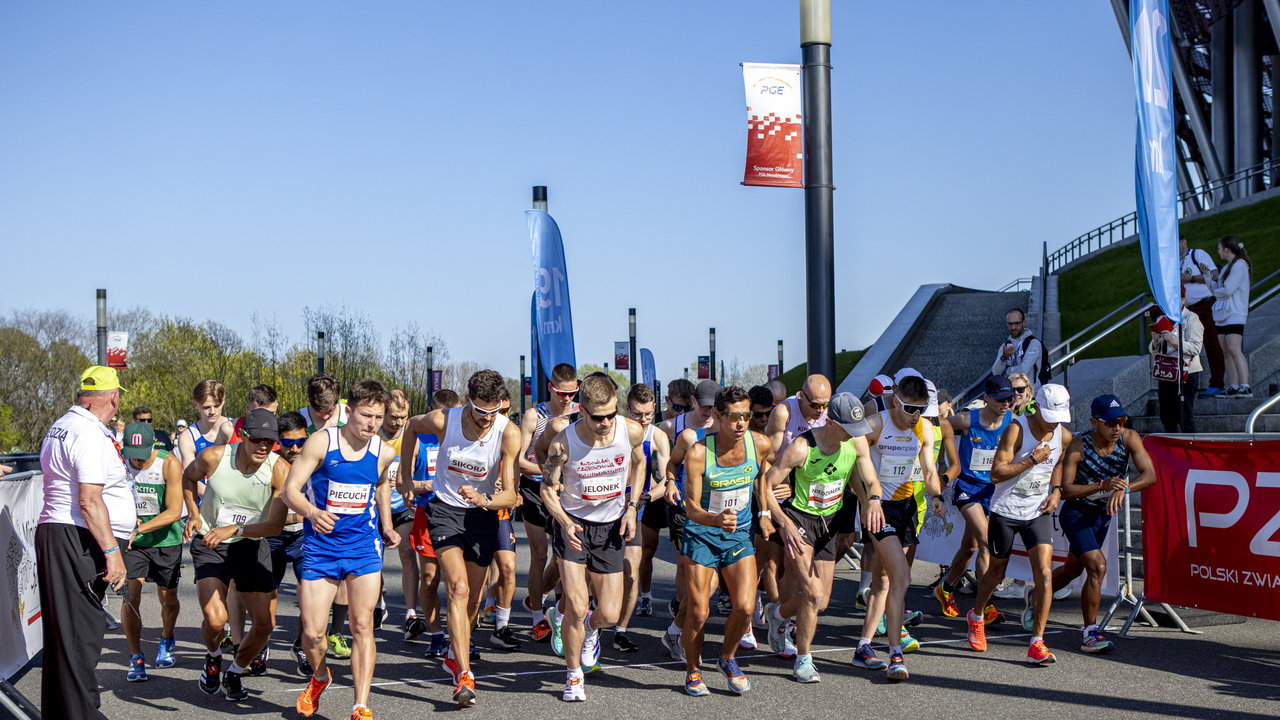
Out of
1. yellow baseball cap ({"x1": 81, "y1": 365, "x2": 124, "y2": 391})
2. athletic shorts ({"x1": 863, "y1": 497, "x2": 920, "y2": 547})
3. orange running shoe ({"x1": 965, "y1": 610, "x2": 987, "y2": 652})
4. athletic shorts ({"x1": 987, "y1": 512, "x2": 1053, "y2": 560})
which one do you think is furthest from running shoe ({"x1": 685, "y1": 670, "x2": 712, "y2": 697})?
yellow baseball cap ({"x1": 81, "y1": 365, "x2": 124, "y2": 391})

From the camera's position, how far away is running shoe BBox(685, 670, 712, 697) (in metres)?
7.24

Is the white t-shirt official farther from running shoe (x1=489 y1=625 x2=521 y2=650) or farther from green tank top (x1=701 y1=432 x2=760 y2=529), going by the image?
running shoe (x1=489 y1=625 x2=521 y2=650)

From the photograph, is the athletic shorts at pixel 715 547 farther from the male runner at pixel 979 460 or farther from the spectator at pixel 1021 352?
the spectator at pixel 1021 352

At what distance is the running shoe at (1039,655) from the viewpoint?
783 cm

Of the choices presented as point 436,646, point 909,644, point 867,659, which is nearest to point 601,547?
point 436,646

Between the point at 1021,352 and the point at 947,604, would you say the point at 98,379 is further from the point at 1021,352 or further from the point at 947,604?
the point at 1021,352

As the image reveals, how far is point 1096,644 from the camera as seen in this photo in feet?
26.8

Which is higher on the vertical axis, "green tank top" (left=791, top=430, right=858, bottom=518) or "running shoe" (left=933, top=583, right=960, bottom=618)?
"green tank top" (left=791, top=430, right=858, bottom=518)

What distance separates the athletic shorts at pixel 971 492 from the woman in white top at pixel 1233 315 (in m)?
6.18

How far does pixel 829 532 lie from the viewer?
787 centimetres

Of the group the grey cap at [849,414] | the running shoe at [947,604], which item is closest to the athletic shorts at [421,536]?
the grey cap at [849,414]

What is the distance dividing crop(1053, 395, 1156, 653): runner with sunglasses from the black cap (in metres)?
5.68

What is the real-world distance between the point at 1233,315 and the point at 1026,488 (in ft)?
22.2

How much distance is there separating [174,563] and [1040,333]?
69.2 ft
